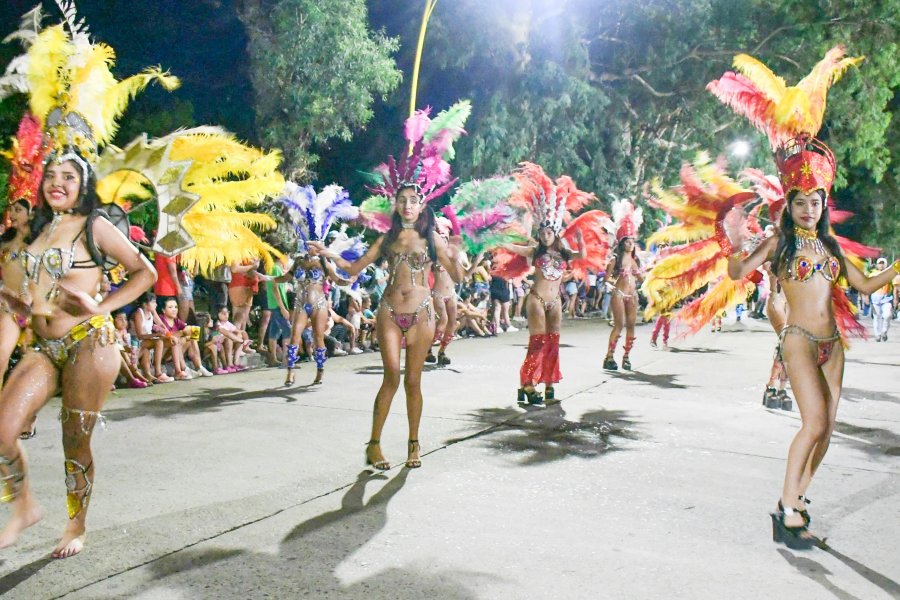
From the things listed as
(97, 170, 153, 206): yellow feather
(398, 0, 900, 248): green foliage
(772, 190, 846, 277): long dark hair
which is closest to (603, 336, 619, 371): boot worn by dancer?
(772, 190, 846, 277): long dark hair

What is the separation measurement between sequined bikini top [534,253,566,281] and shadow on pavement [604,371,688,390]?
2240 mm

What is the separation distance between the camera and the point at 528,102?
69.0 feet

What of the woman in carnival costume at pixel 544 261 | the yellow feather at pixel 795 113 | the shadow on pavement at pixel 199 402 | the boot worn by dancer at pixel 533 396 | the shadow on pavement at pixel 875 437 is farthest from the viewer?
the woman in carnival costume at pixel 544 261

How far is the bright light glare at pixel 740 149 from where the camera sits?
2483 cm

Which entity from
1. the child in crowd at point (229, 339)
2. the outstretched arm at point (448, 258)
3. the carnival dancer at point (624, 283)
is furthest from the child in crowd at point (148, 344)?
the carnival dancer at point (624, 283)

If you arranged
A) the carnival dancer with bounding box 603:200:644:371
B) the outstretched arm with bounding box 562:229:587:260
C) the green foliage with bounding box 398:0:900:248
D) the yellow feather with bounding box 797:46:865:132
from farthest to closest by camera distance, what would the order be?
the green foliage with bounding box 398:0:900:248
the carnival dancer with bounding box 603:200:644:371
the outstretched arm with bounding box 562:229:587:260
the yellow feather with bounding box 797:46:865:132

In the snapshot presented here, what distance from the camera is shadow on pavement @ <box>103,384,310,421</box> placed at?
7.80 m

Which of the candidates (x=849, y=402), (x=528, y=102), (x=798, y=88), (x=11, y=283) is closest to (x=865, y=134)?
(x=528, y=102)

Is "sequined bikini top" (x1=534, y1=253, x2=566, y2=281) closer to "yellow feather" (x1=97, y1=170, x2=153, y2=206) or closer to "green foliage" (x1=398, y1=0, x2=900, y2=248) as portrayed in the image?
"yellow feather" (x1=97, y1=170, x2=153, y2=206)

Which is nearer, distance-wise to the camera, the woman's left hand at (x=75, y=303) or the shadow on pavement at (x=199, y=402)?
the woman's left hand at (x=75, y=303)

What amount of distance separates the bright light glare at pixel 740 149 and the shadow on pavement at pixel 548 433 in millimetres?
18808

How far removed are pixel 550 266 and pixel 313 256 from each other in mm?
2516

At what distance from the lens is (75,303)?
3.85 m

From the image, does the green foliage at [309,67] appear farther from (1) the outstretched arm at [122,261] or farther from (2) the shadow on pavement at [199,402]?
(1) the outstretched arm at [122,261]
